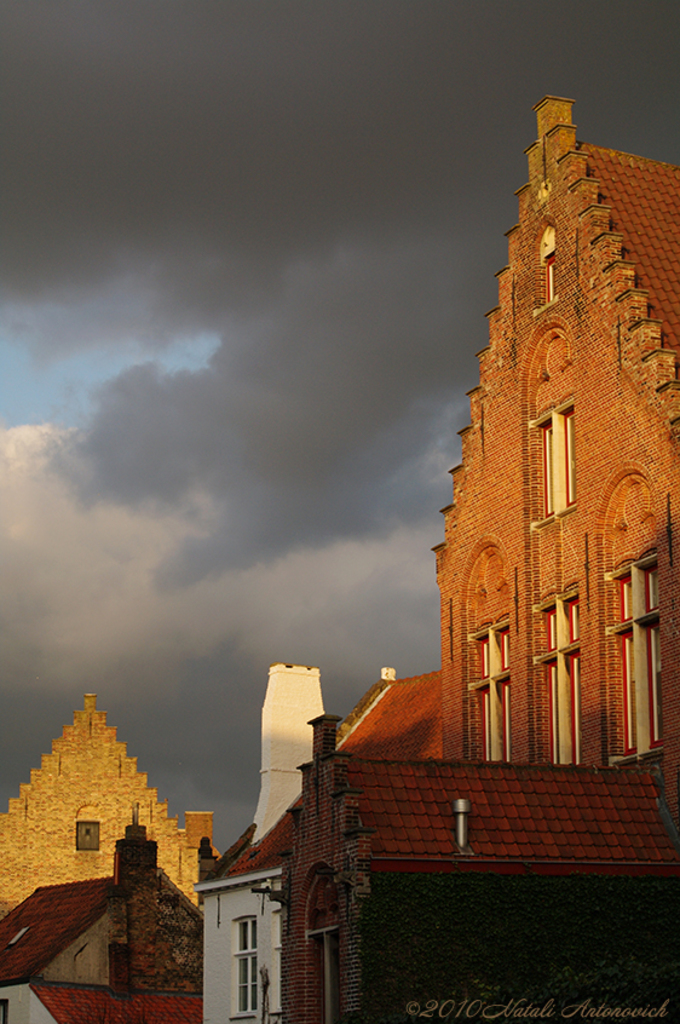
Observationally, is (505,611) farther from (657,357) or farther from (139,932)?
(139,932)

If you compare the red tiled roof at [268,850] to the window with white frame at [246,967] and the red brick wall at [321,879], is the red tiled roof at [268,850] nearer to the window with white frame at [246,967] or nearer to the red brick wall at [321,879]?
the window with white frame at [246,967]

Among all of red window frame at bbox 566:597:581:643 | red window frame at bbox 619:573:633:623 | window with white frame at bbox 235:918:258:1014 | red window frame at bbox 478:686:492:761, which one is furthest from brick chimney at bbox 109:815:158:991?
red window frame at bbox 619:573:633:623

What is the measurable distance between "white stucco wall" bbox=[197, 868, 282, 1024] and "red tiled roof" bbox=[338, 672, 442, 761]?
3.80 metres

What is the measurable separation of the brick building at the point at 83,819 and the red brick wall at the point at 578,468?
21.3m

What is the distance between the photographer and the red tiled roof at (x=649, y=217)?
26.5 meters

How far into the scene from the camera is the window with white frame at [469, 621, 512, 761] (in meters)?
28.6

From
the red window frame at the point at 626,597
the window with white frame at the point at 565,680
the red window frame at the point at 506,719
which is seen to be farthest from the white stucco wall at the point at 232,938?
the red window frame at the point at 626,597

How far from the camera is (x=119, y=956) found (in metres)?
38.0

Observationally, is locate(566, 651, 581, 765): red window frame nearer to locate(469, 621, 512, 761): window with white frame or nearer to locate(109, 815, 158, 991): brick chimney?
locate(469, 621, 512, 761): window with white frame

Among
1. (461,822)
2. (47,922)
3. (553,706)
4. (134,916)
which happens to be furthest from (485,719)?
(47,922)

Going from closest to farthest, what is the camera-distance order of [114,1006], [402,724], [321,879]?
[321,879], [402,724], [114,1006]

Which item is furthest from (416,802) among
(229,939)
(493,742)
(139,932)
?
(139,932)

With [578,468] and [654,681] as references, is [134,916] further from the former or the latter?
[654,681]

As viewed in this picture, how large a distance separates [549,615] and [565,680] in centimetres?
135
